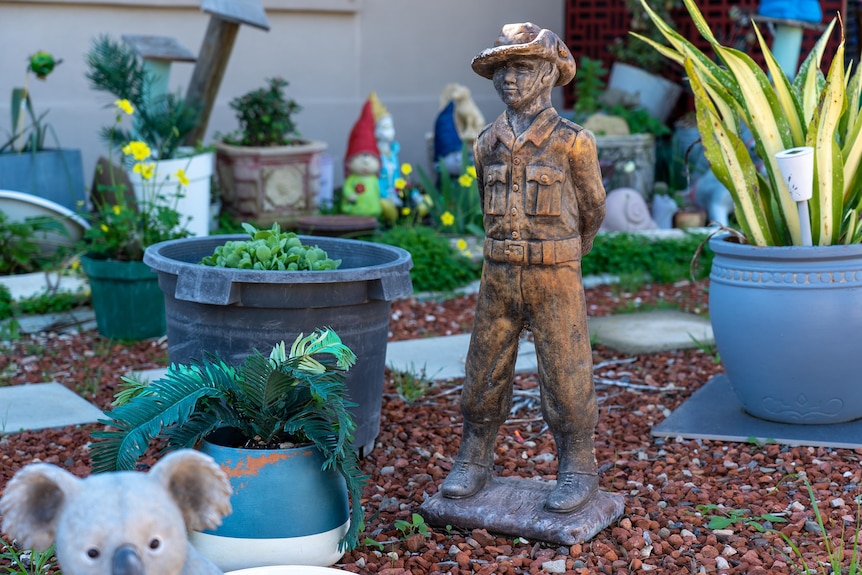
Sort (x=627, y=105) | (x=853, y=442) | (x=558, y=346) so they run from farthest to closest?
1. (x=627, y=105)
2. (x=853, y=442)
3. (x=558, y=346)

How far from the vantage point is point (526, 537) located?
9.15 ft

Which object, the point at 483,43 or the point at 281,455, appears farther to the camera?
the point at 483,43

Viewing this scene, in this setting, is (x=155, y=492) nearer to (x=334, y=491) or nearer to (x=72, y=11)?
(x=334, y=491)

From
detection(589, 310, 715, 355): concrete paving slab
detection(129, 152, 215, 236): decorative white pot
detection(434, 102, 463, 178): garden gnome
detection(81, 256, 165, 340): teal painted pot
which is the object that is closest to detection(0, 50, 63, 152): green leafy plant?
detection(129, 152, 215, 236): decorative white pot

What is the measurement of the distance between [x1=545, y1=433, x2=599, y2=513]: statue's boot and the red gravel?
13 cm

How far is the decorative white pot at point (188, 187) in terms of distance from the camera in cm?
536

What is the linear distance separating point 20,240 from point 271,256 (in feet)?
9.14

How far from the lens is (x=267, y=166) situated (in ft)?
20.8

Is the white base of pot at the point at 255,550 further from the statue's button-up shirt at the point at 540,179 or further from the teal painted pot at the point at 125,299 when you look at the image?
the teal painted pot at the point at 125,299

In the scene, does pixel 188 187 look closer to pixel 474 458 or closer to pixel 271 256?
pixel 271 256

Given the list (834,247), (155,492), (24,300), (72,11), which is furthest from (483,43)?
(155,492)

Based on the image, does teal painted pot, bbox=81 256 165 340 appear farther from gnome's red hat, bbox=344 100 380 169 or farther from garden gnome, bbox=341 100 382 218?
gnome's red hat, bbox=344 100 380 169

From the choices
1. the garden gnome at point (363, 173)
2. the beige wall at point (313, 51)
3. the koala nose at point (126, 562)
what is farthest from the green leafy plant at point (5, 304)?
the koala nose at point (126, 562)

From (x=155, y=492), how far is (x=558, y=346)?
129 cm
